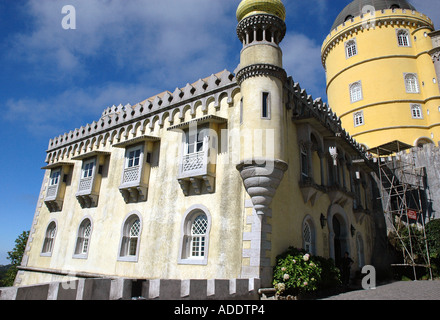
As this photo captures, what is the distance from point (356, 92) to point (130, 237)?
83.6 ft

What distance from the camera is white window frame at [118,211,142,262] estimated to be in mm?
16480

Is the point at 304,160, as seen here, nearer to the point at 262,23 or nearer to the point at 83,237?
the point at 262,23

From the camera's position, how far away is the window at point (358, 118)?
30.4 metres

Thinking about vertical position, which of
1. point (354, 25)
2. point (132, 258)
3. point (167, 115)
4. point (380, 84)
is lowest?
point (132, 258)

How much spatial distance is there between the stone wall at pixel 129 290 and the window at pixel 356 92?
26193 mm

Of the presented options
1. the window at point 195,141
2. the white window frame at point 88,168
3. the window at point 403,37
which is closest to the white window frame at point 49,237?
the white window frame at point 88,168

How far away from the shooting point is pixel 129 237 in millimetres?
17141

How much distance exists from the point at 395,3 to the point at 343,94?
33.8 feet

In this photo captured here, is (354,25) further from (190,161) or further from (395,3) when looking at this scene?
(190,161)

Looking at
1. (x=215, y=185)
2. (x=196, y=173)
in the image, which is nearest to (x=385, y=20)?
(x=215, y=185)

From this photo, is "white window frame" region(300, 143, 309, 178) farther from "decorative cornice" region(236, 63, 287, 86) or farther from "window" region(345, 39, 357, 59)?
"window" region(345, 39, 357, 59)

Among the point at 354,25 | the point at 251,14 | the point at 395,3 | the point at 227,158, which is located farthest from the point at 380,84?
the point at 227,158

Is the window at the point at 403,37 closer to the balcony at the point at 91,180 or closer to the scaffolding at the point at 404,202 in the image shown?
the scaffolding at the point at 404,202
